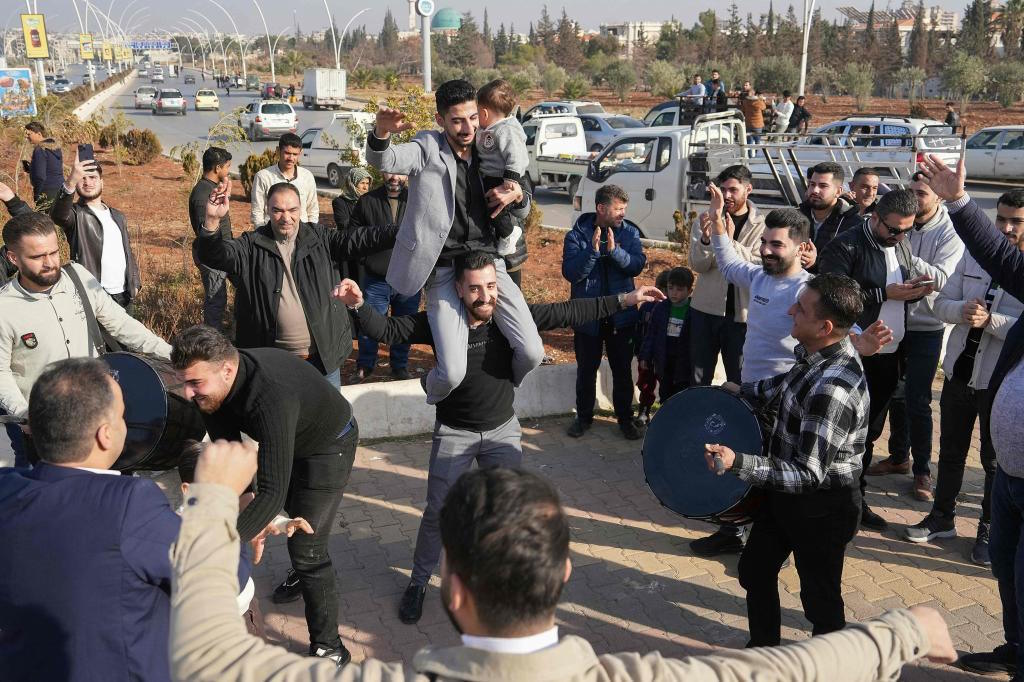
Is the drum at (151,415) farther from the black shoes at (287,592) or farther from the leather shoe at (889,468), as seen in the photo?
the leather shoe at (889,468)

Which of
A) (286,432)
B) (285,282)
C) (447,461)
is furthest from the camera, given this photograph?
(285,282)

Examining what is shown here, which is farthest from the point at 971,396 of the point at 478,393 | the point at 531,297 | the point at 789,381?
the point at 531,297

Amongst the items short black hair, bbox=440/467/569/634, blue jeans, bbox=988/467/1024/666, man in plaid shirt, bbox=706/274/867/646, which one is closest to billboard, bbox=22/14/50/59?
man in plaid shirt, bbox=706/274/867/646

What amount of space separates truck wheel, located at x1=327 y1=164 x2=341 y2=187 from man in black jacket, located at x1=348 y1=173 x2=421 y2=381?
41.3 ft

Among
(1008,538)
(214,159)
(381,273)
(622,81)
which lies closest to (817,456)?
(1008,538)

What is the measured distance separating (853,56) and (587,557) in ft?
211

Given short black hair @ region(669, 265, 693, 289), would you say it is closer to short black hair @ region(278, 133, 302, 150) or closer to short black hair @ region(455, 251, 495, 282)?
short black hair @ region(455, 251, 495, 282)

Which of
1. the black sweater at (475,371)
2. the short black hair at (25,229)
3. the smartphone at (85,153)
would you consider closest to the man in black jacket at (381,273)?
the smartphone at (85,153)

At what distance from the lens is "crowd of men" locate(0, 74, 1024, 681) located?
181 centimetres

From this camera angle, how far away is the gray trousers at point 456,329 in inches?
171

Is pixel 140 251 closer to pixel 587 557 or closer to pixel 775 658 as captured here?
pixel 587 557

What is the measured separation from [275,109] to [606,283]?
32.4 m

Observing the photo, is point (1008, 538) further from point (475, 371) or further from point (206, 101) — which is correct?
point (206, 101)

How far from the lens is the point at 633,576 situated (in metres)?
5.00
